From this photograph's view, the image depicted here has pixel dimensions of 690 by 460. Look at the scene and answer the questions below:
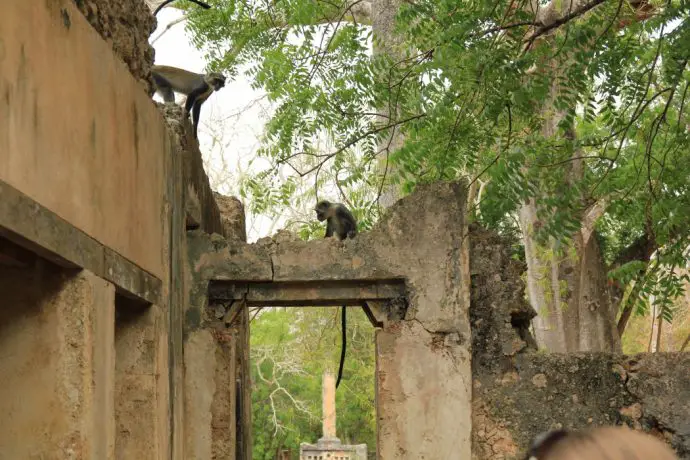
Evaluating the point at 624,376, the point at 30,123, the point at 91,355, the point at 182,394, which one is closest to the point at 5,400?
the point at 91,355

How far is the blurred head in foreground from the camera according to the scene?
4.16 ft

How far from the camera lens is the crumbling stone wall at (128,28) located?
5836 millimetres

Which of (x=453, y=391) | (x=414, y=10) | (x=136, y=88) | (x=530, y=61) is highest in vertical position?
(x=414, y=10)

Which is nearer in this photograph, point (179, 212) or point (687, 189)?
point (179, 212)

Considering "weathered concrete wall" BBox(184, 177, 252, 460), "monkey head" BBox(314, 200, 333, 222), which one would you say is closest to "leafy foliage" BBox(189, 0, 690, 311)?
"monkey head" BBox(314, 200, 333, 222)

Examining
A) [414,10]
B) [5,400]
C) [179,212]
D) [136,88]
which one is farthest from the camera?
[414,10]

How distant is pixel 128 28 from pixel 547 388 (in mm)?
3809

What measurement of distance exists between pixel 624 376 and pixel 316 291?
2.30 meters

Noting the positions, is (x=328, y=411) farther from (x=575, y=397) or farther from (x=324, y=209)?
(x=575, y=397)

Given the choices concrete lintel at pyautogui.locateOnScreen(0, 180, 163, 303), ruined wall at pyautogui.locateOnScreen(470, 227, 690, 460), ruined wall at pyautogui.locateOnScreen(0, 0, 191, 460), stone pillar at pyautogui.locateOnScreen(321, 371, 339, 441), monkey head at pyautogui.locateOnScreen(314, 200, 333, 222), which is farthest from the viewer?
stone pillar at pyautogui.locateOnScreen(321, 371, 339, 441)

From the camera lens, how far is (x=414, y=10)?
8.61 m

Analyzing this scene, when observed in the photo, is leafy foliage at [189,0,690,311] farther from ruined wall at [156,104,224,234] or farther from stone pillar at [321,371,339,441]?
stone pillar at [321,371,339,441]

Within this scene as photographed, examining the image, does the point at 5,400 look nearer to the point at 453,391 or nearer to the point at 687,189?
the point at 453,391

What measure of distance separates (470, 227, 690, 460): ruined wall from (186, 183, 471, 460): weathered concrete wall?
179 mm
